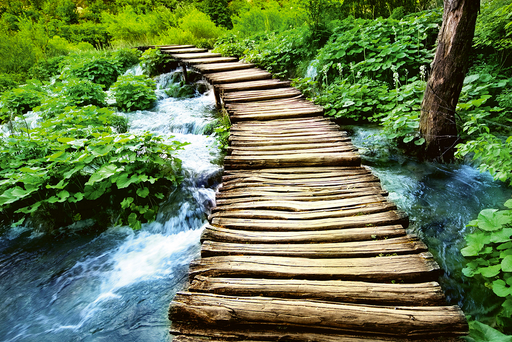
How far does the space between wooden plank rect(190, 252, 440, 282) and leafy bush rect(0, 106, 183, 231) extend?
2.12 metres

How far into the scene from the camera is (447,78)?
346cm

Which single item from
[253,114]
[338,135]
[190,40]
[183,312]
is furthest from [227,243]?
[190,40]

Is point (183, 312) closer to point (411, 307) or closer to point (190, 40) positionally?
point (411, 307)

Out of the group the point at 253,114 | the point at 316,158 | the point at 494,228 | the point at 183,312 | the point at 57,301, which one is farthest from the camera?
the point at 253,114

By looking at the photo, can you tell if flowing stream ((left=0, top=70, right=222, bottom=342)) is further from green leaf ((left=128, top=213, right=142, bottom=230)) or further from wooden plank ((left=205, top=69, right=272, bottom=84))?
wooden plank ((left=205, top=69, right=272, bottom=84))

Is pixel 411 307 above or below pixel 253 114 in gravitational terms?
below

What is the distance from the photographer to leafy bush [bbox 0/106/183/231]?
147 inches

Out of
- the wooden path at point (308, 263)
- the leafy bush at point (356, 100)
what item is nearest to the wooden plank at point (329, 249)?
the wooden path at point (308, 263)

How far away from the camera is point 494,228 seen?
7.20 feet

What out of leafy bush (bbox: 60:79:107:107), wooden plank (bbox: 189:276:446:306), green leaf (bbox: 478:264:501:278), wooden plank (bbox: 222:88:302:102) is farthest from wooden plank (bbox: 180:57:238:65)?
green leaf (bbox: 478:264:501:278)

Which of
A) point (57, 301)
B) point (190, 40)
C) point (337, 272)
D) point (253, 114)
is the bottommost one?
point (57, 301)

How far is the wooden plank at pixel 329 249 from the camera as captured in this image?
85.9 inches

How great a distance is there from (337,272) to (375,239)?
0.57 m

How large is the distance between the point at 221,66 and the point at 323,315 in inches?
299
